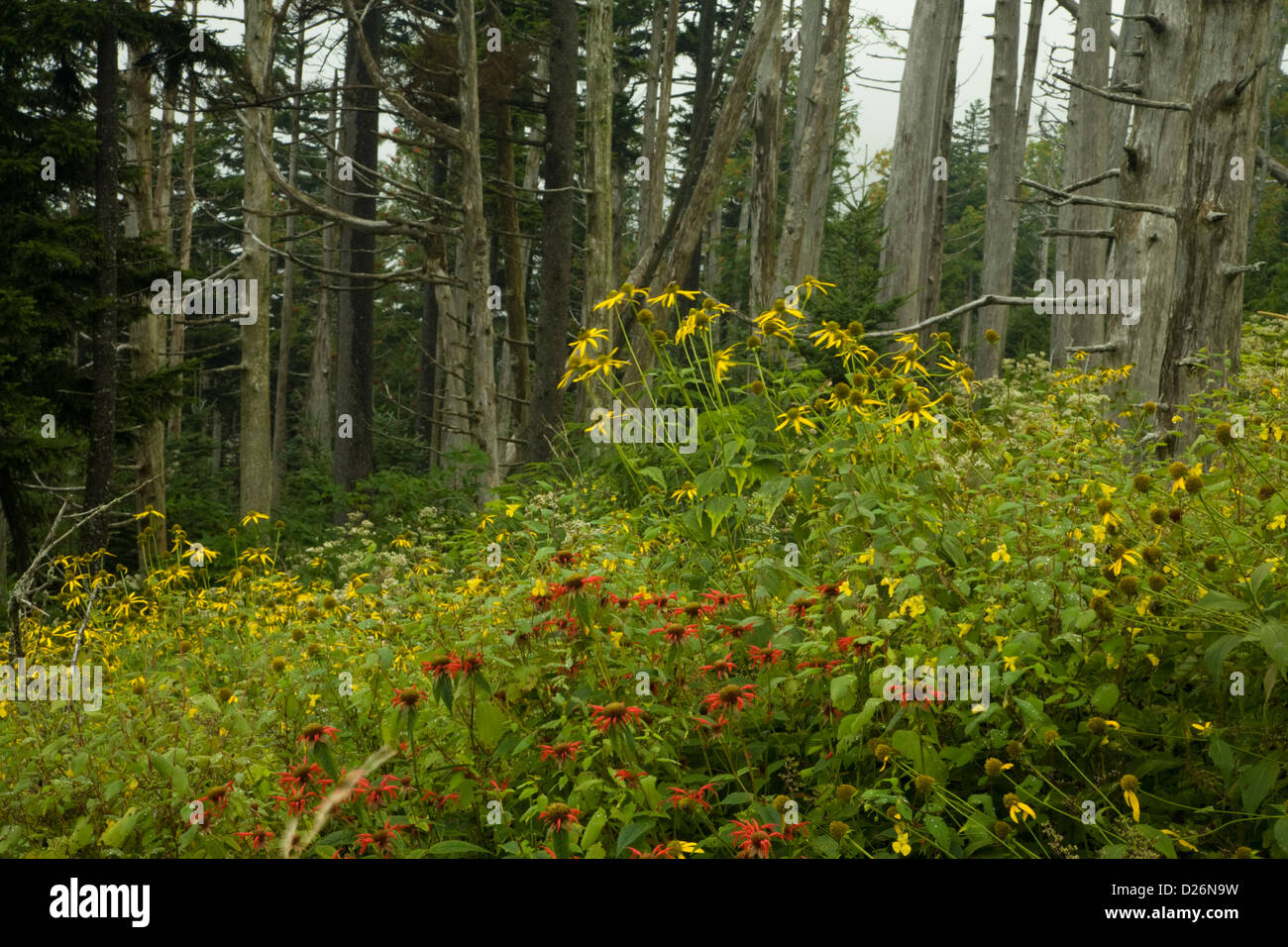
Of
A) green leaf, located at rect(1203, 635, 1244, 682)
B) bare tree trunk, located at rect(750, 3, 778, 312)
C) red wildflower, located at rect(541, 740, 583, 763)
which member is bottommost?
red wildflower, located at rect(541, 740, 583, 763)

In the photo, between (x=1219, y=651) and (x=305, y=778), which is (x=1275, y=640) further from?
(x=305, y=778)

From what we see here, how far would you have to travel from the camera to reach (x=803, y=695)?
10.2 feet

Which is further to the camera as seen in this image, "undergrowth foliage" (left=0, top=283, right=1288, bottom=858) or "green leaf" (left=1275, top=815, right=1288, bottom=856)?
"undergrowth foliage" (left=0, top=283, right=1288, bottom=858)

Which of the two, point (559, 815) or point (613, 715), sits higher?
point (613, 715)

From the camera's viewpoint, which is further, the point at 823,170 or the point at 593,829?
the point at 823,170

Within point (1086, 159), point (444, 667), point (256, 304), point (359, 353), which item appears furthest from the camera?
point (1086, 159)

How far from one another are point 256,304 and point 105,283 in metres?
2.51

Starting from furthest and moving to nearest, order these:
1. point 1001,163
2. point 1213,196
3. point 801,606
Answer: point 1001,163, point 1213,196, point 801,606

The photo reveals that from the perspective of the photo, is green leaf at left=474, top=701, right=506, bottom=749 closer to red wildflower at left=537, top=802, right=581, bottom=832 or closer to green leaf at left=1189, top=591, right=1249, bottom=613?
red wildflower at left=537, top=802, right=581, bottom=832

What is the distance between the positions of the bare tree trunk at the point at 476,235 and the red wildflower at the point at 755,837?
6.97m

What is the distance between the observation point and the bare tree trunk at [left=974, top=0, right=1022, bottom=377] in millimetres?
16781

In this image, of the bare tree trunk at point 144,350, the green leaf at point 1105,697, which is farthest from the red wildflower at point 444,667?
the bare tree trunk at point 144,350

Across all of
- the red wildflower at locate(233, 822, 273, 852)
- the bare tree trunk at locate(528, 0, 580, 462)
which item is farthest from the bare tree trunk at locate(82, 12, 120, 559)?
the red wildflower at locate(233, 822, 273, 852)

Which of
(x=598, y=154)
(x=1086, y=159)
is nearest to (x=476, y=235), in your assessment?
(x=598, y=154)
